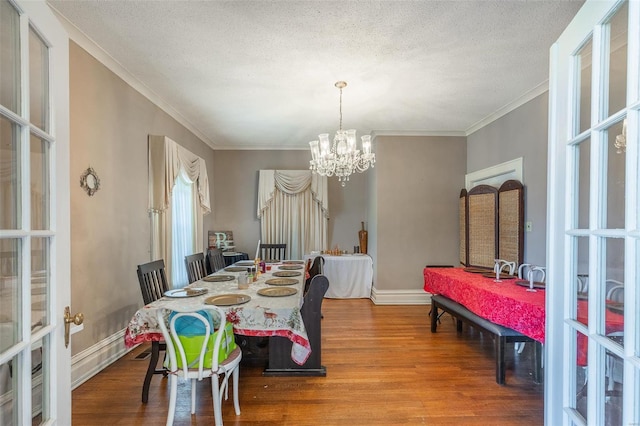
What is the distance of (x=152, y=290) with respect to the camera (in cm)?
237

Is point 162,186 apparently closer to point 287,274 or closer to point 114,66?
point 114,66

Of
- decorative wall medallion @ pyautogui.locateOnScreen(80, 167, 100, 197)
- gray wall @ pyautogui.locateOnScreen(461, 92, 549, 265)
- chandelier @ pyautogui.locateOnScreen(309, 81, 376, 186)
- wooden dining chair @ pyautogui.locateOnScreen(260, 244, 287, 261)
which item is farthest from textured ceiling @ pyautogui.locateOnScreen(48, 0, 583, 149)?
wooden dining chair @ pyautogui.locateOnScreen(260, 244, 287, 261)

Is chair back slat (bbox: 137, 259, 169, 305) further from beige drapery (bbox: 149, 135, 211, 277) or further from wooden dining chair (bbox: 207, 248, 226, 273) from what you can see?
wooden dining chair (bbox: 207, 248, 226, 273)

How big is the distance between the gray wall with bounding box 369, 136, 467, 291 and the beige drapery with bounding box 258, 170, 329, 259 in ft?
4.28

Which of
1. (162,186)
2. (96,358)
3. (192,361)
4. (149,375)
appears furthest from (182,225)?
(192,361)

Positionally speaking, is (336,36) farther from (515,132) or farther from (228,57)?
(515,132)

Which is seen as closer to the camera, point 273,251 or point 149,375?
point 149,375

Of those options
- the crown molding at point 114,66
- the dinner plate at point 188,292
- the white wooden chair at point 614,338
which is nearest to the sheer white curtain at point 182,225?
the crown molding at point 114,66

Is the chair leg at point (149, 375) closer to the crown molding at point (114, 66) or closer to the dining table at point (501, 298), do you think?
the crown molding at point (114, 66)

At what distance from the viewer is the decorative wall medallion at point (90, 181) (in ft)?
7.54

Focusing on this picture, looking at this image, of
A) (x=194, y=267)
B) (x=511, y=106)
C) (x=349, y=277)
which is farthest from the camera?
(x=349, y=277)

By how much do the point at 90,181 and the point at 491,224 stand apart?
4306 millimetres

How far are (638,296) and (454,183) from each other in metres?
4.06

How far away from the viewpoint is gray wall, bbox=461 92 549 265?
9.95 feet
